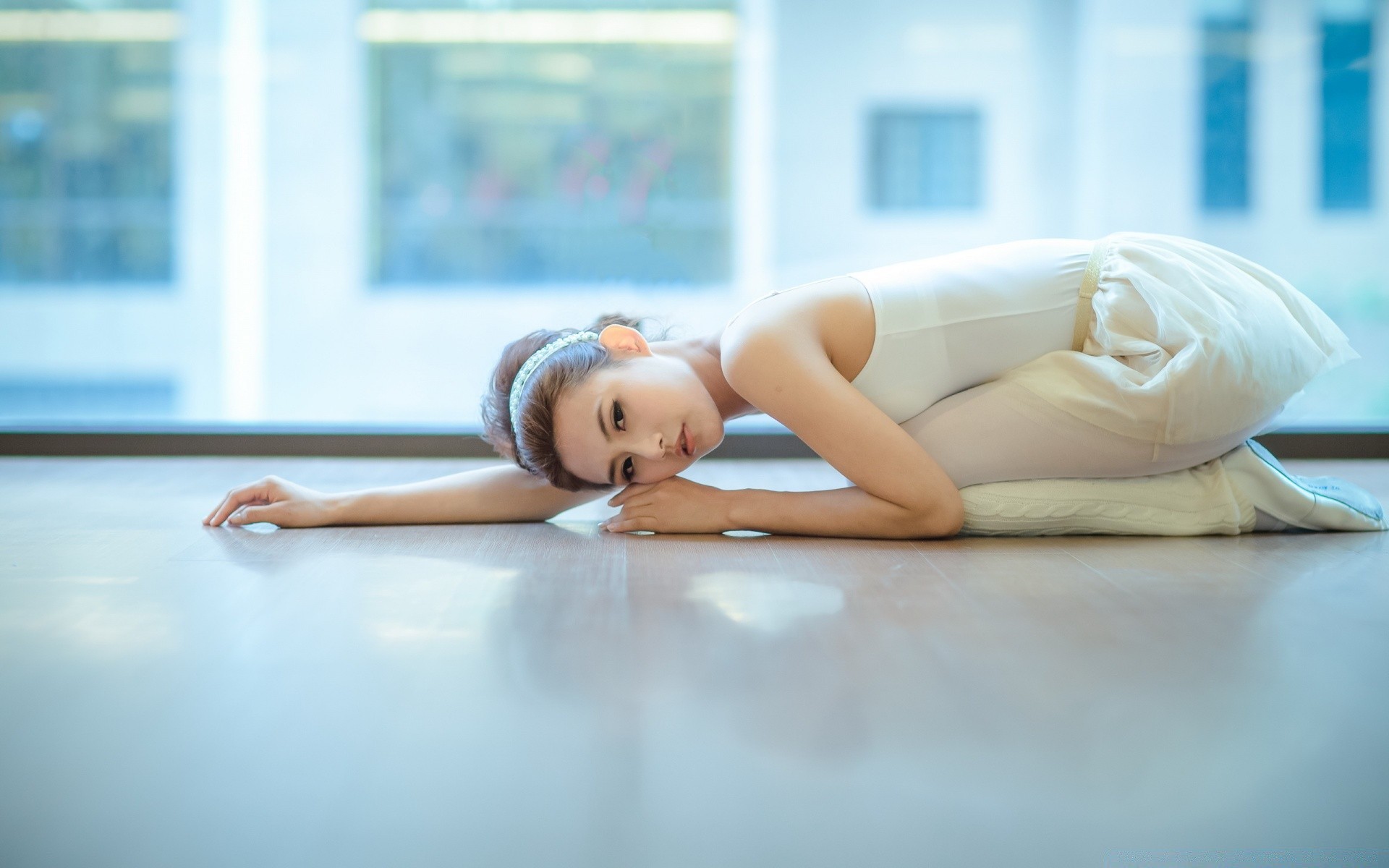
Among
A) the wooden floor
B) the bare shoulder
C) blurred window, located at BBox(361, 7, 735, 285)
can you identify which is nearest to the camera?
the wooden floor

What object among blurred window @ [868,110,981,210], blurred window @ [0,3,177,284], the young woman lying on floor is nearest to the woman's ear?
the young woman lying on floor

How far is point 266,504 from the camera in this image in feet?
5.68

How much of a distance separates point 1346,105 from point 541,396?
342cm

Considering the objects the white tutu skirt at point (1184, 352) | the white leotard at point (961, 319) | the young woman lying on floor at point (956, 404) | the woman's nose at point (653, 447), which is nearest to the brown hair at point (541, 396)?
the young woman lying on floor at point (956, 404)

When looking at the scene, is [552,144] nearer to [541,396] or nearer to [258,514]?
[258,514]

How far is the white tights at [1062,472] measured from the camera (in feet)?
5.30

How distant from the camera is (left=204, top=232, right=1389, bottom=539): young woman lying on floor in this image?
1.50 m

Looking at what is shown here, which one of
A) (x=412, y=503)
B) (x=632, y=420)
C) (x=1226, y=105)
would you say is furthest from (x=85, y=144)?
(x=1226, y=105)

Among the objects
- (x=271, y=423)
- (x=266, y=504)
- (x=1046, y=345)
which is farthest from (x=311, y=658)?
(x=271, y=423)

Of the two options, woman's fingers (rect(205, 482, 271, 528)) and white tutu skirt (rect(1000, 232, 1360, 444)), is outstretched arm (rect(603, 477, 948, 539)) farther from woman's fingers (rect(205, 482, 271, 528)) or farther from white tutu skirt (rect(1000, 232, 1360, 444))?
woman's fingers (rect(205, 482, 271, 528))

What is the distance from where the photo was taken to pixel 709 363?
1.66 m

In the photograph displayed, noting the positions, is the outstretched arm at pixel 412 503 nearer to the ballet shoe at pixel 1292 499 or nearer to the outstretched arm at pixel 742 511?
the outstretched arm at pixel 742 511

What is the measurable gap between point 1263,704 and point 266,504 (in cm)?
146

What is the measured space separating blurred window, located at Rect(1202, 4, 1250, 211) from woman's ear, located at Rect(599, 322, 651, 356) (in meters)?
2.99
